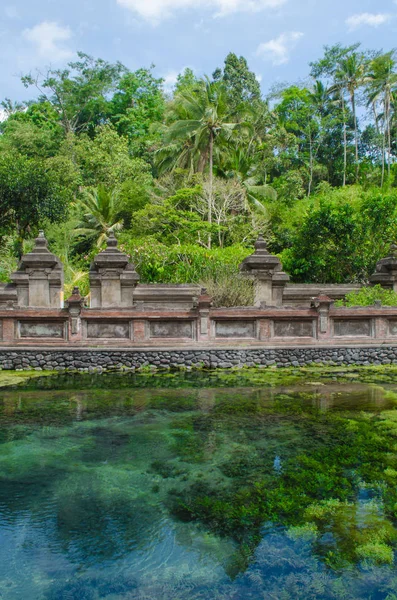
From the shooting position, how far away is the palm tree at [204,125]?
91.6 ft

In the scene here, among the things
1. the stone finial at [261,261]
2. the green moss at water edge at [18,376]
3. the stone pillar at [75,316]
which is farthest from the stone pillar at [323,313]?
the green moss at water edge at [18,376]

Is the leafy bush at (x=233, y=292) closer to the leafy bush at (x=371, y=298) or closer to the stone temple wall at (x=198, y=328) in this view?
the leafy bush at (x=371, y=298)

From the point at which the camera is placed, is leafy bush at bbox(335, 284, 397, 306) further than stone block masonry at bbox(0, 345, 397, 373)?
Yes

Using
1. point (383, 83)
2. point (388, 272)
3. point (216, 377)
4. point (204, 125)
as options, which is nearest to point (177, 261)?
point (388, 272)

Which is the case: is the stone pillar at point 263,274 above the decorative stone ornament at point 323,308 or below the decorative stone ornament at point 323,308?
above

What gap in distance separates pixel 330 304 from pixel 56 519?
9.87m

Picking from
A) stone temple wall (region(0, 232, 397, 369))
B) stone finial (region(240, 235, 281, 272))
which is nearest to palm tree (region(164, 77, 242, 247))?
stone finial (region(240, 235, 281, 272))

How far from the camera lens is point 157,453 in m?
6.94

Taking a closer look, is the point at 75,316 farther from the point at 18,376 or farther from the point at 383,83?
the point at 383,83

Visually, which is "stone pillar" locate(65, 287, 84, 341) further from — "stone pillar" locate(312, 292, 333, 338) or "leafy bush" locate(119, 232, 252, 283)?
"leafy bush" locate(119, 232, 252, 283)

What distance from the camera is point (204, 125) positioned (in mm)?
27938

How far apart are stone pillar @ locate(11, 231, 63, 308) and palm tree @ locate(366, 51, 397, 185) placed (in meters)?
27.0

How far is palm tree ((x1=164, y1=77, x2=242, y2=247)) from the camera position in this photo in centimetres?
2791

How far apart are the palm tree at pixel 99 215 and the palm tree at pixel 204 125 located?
202 inches
